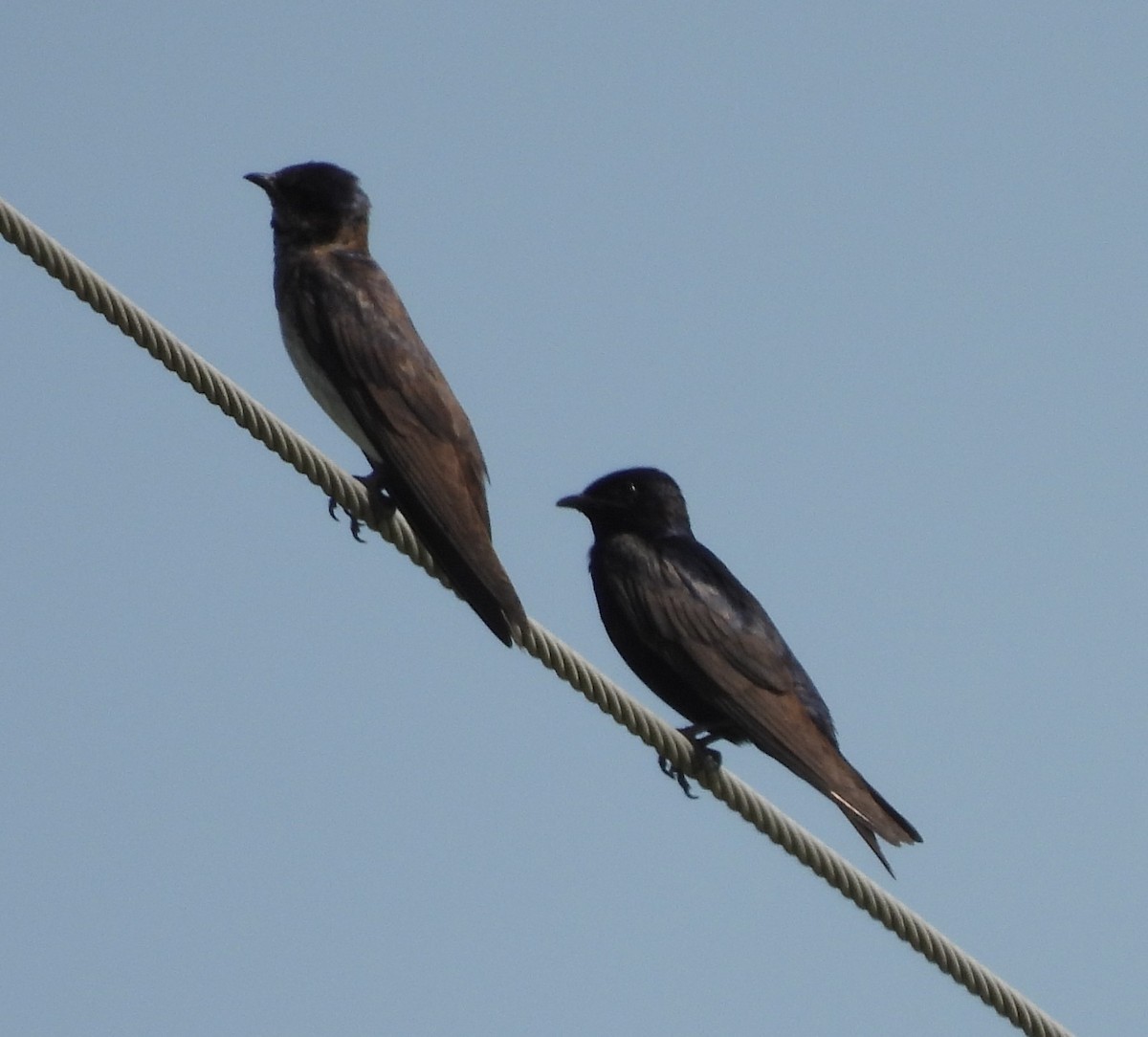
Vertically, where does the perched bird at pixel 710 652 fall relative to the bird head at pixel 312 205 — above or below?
below

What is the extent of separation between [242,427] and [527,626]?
41.3 inches

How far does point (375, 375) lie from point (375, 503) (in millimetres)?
811

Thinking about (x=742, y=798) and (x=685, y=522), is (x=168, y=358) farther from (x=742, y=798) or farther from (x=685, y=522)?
(x=685, y=522)

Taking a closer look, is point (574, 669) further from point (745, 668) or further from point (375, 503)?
point (745, 668)

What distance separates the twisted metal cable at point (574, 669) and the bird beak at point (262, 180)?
2125 millimetres

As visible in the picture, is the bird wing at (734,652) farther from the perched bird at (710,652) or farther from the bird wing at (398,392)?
the bird wing at (398,392)

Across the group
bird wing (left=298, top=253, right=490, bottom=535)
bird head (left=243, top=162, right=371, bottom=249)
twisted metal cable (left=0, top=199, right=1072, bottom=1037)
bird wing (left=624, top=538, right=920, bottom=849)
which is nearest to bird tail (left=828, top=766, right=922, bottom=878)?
bird wing (left=624, top=538, right=920, bottom=849)

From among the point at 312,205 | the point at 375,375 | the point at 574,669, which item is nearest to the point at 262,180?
the point at 312,205

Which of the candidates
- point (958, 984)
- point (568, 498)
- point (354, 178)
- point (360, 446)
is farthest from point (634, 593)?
point (958, 984)

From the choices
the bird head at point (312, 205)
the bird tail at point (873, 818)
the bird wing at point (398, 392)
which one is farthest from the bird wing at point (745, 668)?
the bird head at point (312, 205)

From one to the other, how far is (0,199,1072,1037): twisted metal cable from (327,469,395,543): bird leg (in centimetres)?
10

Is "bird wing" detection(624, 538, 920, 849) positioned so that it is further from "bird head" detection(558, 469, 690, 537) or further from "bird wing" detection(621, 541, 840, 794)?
"bird head" detection(558, 469, 690, 537)

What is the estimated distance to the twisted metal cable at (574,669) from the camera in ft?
17.6

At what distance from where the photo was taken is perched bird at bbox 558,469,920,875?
7547mm
